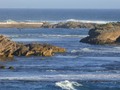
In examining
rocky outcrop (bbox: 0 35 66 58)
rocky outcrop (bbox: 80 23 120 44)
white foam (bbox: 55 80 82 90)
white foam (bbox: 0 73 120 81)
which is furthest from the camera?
rocky outcrop (bbox: 80 23 120 44)

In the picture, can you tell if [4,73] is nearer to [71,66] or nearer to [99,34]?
[71,66]

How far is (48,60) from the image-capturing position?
72.6 m

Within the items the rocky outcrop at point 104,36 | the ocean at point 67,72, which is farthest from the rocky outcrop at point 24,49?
the rocky outcrop at point 104,36

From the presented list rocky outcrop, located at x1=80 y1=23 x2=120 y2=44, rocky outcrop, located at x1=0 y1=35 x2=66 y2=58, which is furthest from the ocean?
rocky outcrop, located at x1=80 y1=23 x2=120 y2=44

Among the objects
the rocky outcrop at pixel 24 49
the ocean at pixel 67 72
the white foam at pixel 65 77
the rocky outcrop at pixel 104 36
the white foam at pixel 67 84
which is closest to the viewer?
the white foam at pixel 67 84

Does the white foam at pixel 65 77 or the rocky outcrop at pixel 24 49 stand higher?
the rocky outcrop at pixel 24 49

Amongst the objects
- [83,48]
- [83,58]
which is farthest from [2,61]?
[83,48]

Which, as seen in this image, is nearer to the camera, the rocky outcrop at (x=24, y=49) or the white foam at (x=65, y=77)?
the white foam at (x=65, y=77)

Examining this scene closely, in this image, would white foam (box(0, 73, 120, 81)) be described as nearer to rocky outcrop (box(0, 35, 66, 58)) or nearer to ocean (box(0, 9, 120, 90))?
ocean (box(0, 9, 120, 90))

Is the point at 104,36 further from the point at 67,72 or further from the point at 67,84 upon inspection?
the point at 67,84

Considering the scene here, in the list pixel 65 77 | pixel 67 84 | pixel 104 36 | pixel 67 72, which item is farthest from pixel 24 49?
pixel 67 84

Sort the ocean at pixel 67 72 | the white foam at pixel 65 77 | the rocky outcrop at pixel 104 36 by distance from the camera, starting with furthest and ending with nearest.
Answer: the rocky outcrop at pixel 104 36 → the white foam at pixel 65 77 → the ocean at pixel 67 72

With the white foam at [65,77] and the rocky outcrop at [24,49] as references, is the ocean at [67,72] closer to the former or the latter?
the white foam at [65,77]

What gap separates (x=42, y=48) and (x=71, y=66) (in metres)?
12.9
